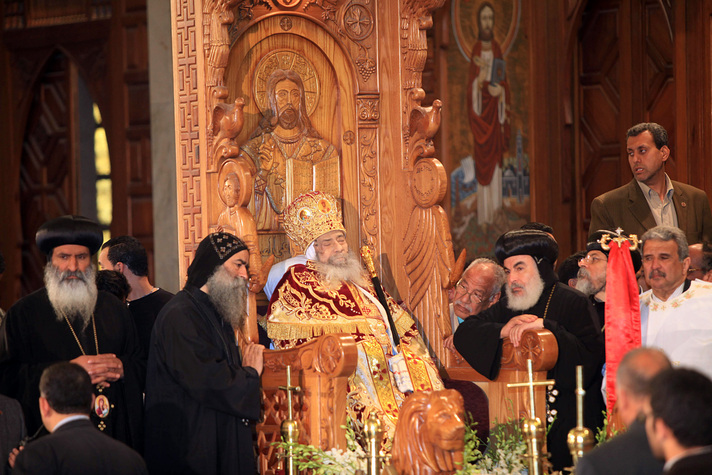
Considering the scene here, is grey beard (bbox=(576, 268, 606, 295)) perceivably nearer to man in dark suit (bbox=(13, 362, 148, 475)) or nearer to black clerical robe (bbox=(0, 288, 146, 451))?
black clerical robe (bbox=(0, 288, 146, 451))

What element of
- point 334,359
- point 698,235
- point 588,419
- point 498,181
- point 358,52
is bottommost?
point 588,419

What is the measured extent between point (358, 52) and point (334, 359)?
2.35 meters

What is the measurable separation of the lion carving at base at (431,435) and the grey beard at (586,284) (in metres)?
1.86

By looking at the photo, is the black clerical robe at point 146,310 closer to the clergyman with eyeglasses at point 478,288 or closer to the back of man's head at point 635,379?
the clergyman with eyeglasses at point 478,288

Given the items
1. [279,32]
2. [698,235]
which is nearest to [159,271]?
[279,32]

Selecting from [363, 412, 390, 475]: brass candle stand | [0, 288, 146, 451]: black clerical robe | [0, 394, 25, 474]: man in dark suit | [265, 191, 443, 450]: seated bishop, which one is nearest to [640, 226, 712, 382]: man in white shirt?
[265, 191, 443, 450]: seated bishop

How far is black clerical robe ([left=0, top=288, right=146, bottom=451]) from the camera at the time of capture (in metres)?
5.00

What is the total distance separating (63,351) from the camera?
512cm

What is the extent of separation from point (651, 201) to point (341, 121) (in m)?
2.11

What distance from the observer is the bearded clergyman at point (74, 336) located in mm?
5000

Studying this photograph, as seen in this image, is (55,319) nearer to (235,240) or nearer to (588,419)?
(235,240)

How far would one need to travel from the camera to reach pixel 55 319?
5148 millimetres

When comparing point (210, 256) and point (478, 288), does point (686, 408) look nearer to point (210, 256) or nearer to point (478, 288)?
point (210, 256)

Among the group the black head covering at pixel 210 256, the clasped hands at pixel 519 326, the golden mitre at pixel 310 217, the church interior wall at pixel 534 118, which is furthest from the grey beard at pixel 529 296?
the church interior wall at pixel 534 118
